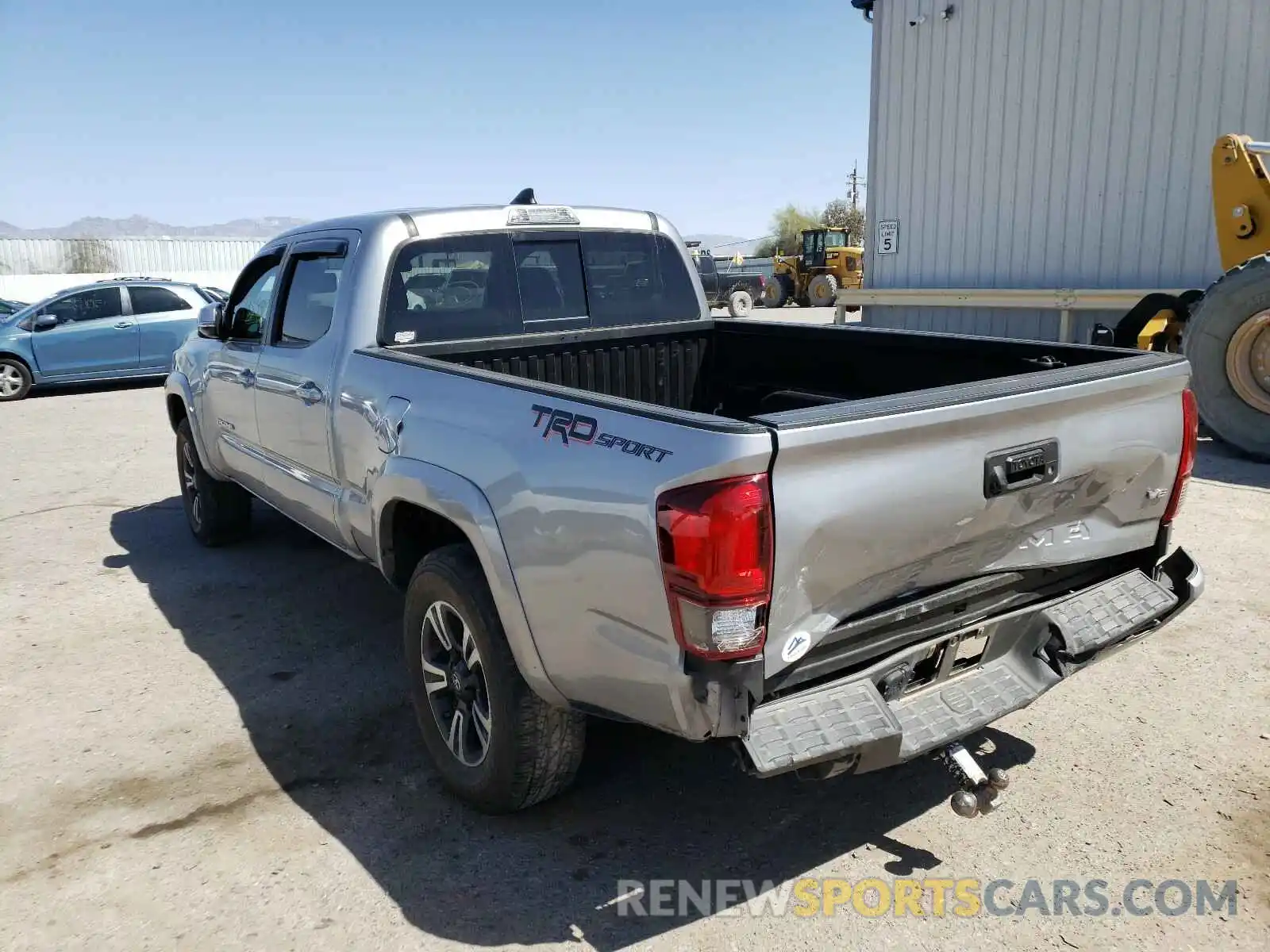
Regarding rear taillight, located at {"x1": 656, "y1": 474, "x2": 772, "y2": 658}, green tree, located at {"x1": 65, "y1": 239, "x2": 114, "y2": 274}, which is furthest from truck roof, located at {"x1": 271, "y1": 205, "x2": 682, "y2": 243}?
green tree, located at {"x1": 65, "y1": 239, "x2": 114, "y2": 274}

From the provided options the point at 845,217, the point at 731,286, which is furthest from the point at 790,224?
the point at 731,286

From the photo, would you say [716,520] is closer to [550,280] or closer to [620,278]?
[550,280]

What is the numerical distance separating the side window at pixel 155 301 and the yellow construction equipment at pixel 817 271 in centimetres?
2125

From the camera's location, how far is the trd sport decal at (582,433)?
2.38 metres

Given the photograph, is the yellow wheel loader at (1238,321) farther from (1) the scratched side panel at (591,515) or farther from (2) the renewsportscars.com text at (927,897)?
(1) the scratched side panel at (591,515)

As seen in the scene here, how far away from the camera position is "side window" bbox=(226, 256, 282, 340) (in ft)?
16.4

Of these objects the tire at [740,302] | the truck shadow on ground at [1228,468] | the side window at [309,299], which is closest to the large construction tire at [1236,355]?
the truck shadow on ground at [1228,468]

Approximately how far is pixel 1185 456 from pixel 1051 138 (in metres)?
9.52

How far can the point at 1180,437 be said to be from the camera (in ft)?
10.5

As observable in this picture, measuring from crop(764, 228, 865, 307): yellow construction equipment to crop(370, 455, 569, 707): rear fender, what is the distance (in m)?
29.5

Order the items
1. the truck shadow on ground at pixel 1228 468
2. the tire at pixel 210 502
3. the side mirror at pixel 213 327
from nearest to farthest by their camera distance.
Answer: the side mirror at pixel 213 327, the tire at pixel 210 502, the truck shadow on ground at pixel 1228 468

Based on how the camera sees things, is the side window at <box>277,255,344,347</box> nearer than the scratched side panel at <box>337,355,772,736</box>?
No

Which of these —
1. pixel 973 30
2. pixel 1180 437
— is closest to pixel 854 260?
pixel 973 30

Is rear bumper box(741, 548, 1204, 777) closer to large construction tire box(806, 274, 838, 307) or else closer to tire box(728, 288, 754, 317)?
tire box(728, 288, 754, 317)
